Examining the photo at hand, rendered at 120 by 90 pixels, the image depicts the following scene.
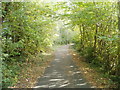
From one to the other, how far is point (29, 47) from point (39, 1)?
363 cm

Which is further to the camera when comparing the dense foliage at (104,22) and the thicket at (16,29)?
the dense foliage at (104,22)

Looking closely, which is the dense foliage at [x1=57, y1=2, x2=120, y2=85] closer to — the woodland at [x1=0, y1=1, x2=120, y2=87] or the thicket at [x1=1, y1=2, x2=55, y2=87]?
the woodland at [x1=0, y1=1, x2=120, y2=87]

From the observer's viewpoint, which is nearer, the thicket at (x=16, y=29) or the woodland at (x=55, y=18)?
the thicket at (x=16, y=29)

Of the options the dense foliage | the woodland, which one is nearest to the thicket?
the woodland

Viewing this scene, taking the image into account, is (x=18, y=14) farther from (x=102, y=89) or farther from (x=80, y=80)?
(x=102, y=89)

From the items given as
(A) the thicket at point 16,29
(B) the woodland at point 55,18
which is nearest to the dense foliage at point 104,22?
(B) the woodland at point 55,18

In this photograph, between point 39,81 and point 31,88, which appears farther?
point 39,81

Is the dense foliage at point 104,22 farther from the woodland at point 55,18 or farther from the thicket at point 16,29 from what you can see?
the thicket at point 16,29

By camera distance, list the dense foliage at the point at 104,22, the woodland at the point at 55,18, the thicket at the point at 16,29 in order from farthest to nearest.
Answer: the dense foliage at the point at 104,22
the woodland at the point at 55,18
the thicket at the point at 16,29

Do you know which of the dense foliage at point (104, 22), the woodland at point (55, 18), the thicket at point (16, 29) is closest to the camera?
the thicket at point (16, 29)

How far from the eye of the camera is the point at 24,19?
7.00 m

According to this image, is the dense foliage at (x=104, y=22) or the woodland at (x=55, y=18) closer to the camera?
the woodland at (x=55, y=18)

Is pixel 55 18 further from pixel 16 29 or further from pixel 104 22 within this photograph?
pixel 104 22

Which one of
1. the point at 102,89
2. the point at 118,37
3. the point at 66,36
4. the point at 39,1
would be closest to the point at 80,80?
the point at 102,89
